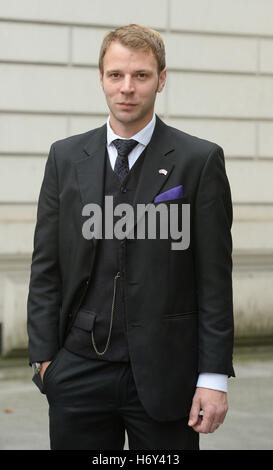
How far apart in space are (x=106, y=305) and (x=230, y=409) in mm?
4482

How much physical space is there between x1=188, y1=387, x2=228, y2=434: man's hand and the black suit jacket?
0.05 metres

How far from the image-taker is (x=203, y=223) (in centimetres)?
311

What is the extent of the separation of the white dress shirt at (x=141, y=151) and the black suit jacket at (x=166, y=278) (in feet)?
0.08

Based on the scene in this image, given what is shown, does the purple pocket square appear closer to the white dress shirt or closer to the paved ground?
the white dress shirt

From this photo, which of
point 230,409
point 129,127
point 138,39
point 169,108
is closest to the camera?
point 138,39

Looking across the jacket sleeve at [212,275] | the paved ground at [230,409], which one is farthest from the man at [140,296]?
the paved ground at [230,409]

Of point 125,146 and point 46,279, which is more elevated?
point 125,146

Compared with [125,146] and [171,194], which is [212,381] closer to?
[171,194]

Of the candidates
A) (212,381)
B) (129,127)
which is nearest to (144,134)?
(129,127)

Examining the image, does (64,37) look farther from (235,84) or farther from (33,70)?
(235,84)

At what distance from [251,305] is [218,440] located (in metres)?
3.38

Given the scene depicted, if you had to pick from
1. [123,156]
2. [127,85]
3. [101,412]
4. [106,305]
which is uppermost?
[127,85]

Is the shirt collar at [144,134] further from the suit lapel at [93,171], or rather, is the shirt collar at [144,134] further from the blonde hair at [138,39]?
the blonde hair at [138,39]

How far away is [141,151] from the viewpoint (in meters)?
3.23
